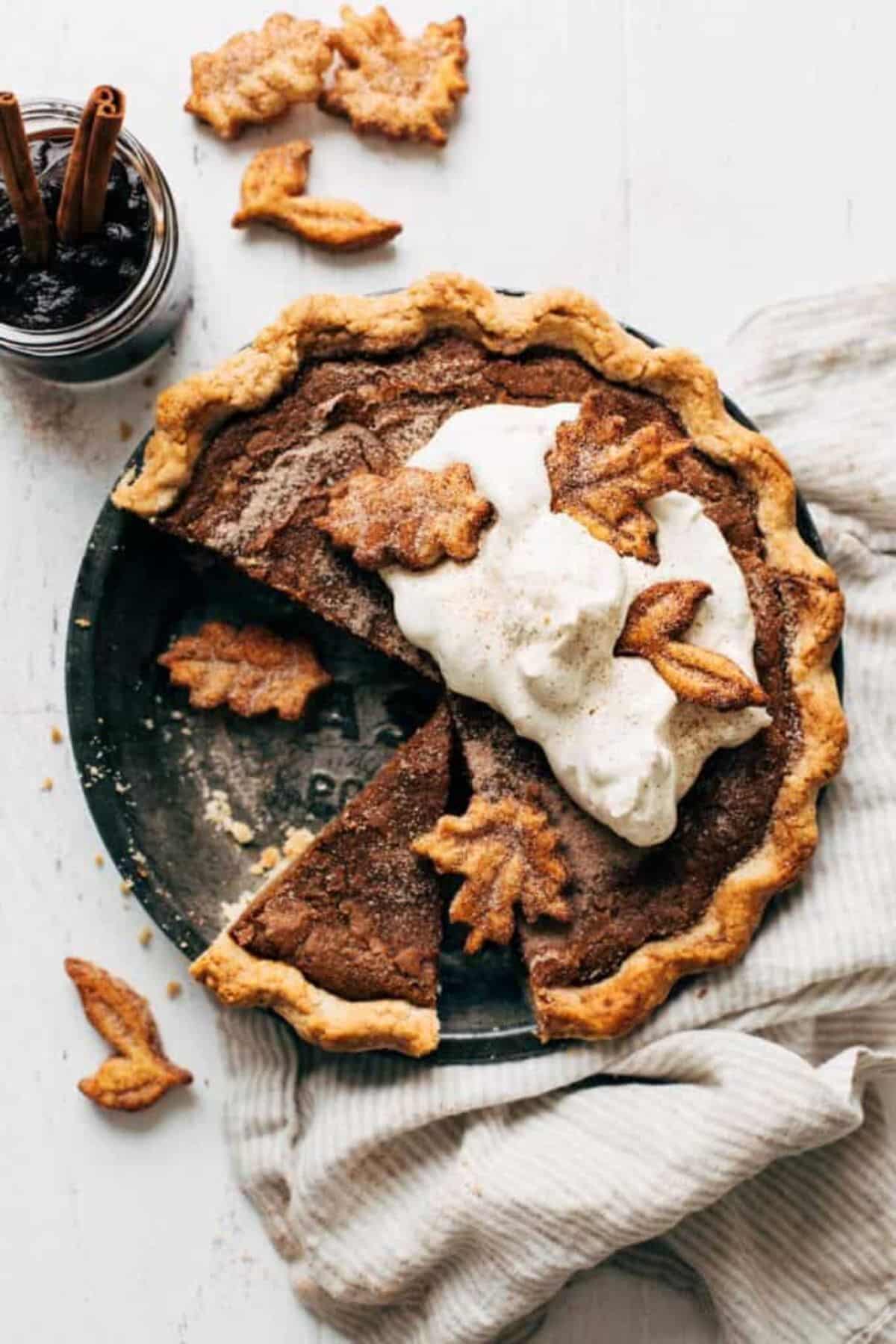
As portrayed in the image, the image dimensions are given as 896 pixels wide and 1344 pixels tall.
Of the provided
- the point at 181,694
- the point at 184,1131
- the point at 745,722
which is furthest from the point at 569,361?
the point at 184,1131

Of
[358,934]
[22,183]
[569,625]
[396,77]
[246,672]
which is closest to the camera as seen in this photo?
[569,625]

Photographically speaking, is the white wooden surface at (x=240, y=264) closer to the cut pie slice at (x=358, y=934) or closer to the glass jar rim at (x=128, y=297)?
the glass jar rim at (x=128, y=297)

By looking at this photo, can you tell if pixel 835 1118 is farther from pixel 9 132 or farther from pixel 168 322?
pixel 9 132

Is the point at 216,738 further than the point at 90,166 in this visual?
Yes

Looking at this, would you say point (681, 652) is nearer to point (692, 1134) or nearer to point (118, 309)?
point (692, 1134)

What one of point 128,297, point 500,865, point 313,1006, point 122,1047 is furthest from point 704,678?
point 122,1047

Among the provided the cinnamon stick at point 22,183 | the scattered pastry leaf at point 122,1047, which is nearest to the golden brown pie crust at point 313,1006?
the scattered pastry leaf at point 122,1047
